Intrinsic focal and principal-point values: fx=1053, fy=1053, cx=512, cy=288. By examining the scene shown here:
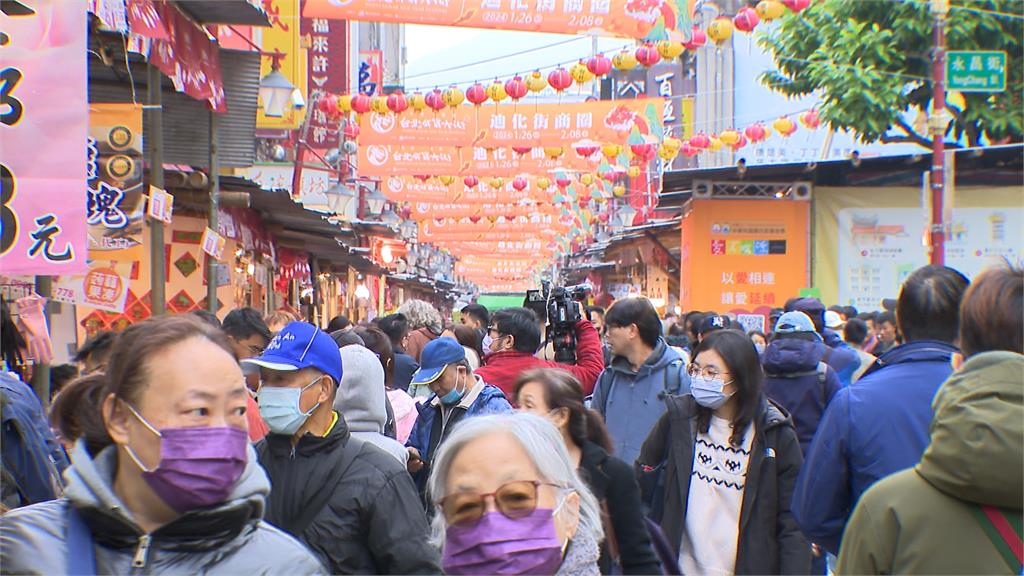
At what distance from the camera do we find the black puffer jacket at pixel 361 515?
345cm

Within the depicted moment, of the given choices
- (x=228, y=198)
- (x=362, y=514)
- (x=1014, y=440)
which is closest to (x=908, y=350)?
(x=1014, y=440)

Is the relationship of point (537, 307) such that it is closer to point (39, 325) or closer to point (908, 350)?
point (39, 325)

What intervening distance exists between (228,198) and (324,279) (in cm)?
1723

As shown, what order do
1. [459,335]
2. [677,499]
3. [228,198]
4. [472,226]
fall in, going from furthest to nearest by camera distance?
[472,226] < [228,198] < [459,335] < [677,499]

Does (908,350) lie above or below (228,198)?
below

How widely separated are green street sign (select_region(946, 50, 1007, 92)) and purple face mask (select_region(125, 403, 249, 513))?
1328 cm

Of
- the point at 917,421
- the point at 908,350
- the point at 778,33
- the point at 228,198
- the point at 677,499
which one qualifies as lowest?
the point at 677,499

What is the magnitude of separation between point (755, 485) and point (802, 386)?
6.20ft

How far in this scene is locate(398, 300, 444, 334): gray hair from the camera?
1102 cm

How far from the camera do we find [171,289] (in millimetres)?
13562

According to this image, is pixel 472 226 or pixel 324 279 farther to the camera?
pixel 472 226

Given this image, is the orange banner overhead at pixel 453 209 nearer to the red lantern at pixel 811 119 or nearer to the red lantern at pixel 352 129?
the red lantern at pixel 352 129

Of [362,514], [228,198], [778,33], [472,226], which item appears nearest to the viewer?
[362,514]

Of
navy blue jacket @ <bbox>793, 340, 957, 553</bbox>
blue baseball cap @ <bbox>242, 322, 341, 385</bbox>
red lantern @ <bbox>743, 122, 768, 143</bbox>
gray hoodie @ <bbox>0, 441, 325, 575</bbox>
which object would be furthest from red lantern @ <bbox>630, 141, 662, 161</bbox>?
gray hoodie @ <bbox>0, 441, 325, 575</bbox>
